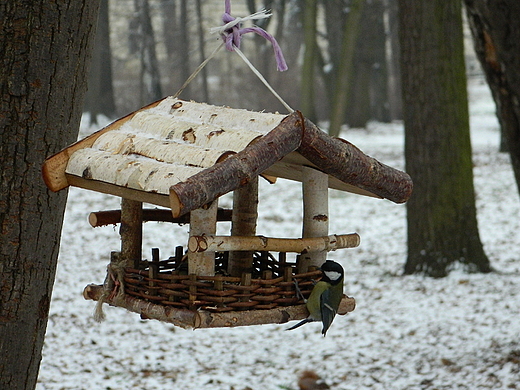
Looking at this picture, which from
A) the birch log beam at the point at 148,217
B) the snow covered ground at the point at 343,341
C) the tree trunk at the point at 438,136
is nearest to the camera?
the birch log beam at the point at 148,217

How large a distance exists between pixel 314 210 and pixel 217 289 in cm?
52

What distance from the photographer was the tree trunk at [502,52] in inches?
168

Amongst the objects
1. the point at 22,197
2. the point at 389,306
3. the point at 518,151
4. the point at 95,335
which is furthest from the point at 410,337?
the point at 22,197

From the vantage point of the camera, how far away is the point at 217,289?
7.23ft

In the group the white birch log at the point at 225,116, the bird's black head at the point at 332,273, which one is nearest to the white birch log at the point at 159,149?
the white birch log at the point at 225,116

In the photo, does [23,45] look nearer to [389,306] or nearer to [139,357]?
[139,357]

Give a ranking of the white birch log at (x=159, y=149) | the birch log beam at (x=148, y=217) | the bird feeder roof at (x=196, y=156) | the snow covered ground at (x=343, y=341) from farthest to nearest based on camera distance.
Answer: the snow covered ground at (x=343, y=341), the birch log beam at (x=148, y=217), the white birch log at (x=159, y=149), the bird feeder roof at (x=196, y=156)

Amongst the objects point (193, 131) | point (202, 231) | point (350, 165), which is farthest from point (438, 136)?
point (202, 231)

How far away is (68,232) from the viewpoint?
29.4 feet

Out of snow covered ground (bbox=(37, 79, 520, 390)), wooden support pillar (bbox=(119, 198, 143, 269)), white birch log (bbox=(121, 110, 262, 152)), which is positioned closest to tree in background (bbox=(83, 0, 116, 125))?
snow covered ground (bbox=(37, 79, 520, 390))

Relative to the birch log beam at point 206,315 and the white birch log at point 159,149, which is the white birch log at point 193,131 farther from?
the birch log beam at point 206,315

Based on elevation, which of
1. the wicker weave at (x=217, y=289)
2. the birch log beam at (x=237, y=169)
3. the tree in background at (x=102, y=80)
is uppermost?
the tree in background at (x=102, y=80)

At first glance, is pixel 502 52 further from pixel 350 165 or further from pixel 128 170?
pixel 128 170

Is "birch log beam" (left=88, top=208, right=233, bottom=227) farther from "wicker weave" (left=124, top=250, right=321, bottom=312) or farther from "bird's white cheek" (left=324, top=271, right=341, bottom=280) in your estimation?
"bird's white cheek" (left=324, top=271, right=341, bottom=280)
